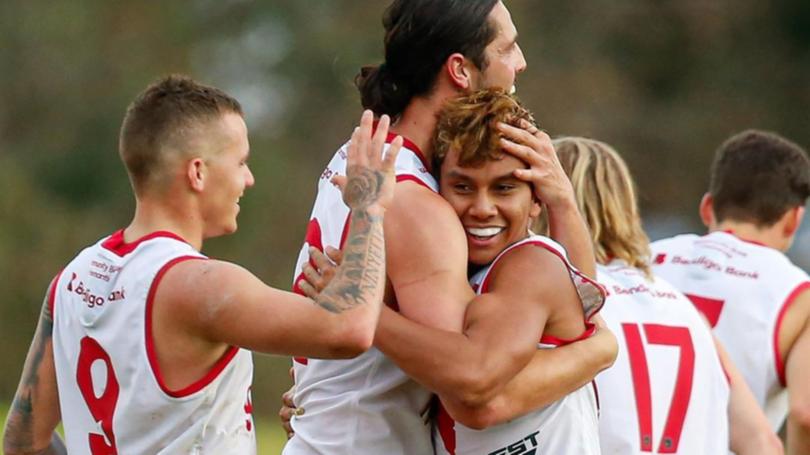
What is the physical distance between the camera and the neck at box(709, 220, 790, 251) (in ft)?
24.0

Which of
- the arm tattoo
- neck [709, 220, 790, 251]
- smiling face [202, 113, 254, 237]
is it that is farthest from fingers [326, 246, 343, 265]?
neck [709, 220, 790, 251]

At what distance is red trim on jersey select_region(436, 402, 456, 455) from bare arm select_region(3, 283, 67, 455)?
4.29 feet

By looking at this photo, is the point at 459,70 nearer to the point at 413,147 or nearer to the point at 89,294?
the point at 413,147

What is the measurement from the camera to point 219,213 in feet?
15.9

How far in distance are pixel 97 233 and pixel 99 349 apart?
21223mm

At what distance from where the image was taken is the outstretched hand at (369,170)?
171 inches

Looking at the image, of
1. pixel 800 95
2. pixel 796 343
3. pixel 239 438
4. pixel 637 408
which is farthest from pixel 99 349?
pixel 800 95

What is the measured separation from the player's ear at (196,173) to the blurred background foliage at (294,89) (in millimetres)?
19998

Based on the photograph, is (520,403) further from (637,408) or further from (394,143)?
(637,408)

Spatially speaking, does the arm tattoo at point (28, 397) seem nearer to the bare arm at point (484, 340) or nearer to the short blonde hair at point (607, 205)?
the bare arm at point (484, 340)

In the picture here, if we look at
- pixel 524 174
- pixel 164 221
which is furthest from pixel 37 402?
pixel 524 174

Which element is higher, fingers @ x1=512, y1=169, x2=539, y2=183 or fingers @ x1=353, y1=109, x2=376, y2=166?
fingers @ x1=353, y1=109, x2=376, y2=166

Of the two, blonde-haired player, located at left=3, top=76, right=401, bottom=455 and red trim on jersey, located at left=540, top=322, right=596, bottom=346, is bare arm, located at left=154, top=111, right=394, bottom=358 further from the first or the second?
red trim on jersey, located at left=540, top=322, right=596, bottom=346

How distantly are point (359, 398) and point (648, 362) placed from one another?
1.70 meters
